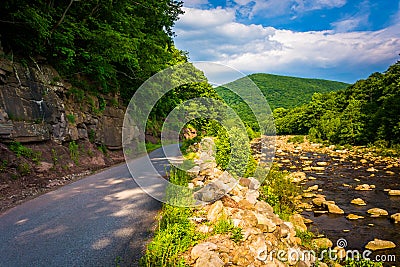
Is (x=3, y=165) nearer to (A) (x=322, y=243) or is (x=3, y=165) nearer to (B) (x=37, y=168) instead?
(B) (x=37, y=168)

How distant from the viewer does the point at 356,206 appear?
9.64 metres

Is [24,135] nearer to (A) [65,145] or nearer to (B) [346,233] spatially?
(A) [65,145]

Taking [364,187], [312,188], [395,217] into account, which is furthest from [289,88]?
[395,217]

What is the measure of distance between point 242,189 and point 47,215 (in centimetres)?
485

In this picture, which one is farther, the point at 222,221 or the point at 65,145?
the point at 65,145

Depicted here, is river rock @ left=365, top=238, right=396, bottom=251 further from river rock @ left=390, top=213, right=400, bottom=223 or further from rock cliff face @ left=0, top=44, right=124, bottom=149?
rock cliff face @ left=0, top=44, right=124, bottom=149

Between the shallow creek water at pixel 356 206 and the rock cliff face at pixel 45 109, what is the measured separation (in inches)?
379

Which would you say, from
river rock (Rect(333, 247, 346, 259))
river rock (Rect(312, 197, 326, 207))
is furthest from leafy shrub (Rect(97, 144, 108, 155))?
river rock (Rect(333, 247, 346, 259))

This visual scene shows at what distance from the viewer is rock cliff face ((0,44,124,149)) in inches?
311

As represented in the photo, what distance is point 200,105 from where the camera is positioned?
12.2 meters

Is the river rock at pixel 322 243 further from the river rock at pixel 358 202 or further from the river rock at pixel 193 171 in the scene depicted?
the river rock at pixel 358 202

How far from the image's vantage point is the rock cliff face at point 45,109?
7.89m

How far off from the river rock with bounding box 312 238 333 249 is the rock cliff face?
9.06m

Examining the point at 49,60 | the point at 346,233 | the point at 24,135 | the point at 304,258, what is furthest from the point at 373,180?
the point at 49,60
